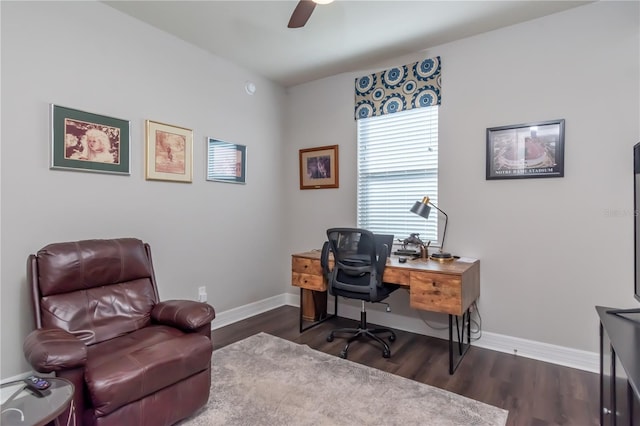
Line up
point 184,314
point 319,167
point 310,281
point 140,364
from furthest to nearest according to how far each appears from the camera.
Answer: point 319,167 < point 310,281 < point 184,314 < point 140,364

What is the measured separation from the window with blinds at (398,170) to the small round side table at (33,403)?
2.81 meters

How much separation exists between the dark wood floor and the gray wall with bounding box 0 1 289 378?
0.87 meters

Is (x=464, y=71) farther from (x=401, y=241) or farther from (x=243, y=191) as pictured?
(x=243, y=191)

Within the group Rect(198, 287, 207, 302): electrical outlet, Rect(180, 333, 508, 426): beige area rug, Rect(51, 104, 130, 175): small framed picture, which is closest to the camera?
Rect(180, 333, 508, 426): beige area rug

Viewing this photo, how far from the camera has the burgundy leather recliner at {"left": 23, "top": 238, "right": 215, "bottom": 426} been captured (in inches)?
60.4

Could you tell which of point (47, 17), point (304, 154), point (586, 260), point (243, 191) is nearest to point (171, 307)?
point (243, 191)

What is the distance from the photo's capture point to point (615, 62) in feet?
7.97

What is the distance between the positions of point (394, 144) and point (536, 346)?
7.11 ft

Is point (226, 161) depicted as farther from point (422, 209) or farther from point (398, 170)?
point (422, 209)

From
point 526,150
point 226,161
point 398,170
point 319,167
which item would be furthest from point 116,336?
point 526,150

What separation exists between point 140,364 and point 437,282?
6.46 ft

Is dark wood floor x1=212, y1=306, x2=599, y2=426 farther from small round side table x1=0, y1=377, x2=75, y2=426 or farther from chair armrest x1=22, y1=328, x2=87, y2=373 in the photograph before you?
small round side table x1=0, y1=377, x2=75, y2=426

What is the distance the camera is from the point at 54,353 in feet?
4.84

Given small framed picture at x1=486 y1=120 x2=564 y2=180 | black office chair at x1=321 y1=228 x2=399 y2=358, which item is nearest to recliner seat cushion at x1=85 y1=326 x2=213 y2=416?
black office chair at x1=321 y1=228 x2=399 y2=358
